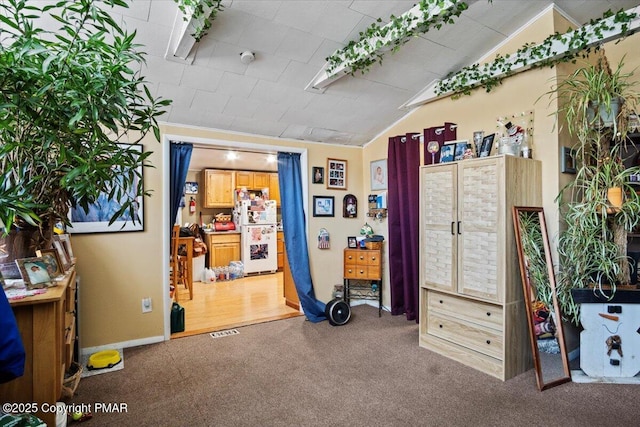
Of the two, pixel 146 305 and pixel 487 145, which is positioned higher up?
pixel 487 145

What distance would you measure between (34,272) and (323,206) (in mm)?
2987

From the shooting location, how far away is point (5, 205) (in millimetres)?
1057

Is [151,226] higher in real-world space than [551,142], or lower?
lower

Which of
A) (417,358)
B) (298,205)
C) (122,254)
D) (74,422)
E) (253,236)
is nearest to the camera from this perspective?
(74,422)

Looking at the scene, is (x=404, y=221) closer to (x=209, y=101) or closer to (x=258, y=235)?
(x=209, y=101)

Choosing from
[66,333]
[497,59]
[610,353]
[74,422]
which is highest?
[497,59]

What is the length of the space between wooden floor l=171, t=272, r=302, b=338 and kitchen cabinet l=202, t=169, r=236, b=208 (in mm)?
1602

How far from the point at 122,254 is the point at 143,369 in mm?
1060

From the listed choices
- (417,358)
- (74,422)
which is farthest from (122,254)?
(417,358)

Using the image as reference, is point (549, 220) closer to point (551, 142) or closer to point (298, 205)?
point (551, 142)

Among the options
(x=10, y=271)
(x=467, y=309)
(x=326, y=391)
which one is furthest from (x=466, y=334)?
(x=10, y=271)

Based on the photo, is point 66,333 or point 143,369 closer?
point 66,333

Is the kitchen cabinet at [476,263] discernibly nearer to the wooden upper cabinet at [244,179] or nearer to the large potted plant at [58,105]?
the large potted plant at [58,105]

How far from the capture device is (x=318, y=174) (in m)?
4.24
